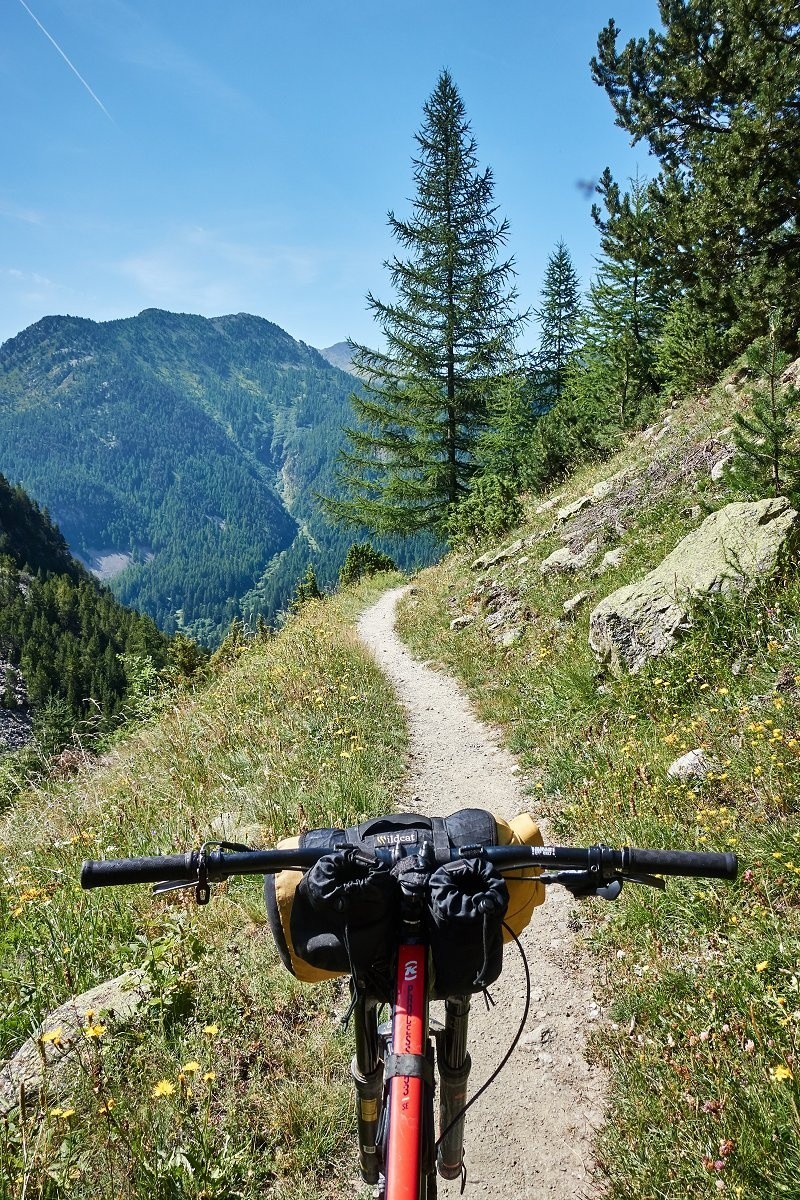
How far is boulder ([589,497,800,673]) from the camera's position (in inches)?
244

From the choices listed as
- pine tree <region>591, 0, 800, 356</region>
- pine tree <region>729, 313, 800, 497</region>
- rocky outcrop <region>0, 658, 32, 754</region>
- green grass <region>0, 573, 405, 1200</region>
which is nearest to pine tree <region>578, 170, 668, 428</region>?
pine tree <region>591, 0, 800, 356</region>

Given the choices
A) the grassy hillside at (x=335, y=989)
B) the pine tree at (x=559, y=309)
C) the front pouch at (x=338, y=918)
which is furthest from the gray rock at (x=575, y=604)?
the pine tree at (x=559, y=309)

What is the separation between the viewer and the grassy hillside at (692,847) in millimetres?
2623

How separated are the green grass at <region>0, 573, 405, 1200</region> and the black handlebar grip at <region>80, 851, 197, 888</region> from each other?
60.2 inches

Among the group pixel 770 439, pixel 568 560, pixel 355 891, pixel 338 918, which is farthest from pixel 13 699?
pixel 355 891

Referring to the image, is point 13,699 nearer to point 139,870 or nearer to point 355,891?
point 139,870

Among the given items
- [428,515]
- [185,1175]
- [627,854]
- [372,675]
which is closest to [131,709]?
[372,675]

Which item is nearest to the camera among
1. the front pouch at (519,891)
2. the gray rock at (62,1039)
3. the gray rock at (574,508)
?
the front pouch at (519,891)

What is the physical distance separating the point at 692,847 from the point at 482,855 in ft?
10.3

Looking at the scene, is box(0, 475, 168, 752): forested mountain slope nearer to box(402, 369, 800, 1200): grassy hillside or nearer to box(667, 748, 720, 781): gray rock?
box(402, 369, 800, 1200): grassy hillside

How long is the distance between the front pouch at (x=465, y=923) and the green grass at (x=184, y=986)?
6.02ft

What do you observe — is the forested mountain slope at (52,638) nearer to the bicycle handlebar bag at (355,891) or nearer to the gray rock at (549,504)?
the gray rock at (549,504)

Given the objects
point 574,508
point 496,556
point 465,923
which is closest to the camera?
point 465,923

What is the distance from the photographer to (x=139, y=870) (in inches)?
65.6
